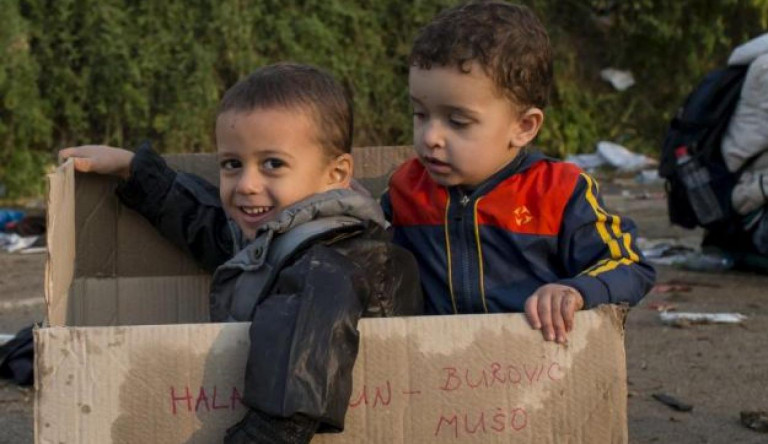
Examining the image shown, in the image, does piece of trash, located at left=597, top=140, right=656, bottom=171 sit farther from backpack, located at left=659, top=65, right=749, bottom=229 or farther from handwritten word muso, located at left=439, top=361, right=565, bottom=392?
handwritten word muso, located at left=439, top=361, right=565, bottom=392

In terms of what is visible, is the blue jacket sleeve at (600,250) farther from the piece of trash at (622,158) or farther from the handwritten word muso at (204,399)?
the piece of trash at (622,158)

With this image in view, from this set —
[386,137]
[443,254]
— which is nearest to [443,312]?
[443,254]

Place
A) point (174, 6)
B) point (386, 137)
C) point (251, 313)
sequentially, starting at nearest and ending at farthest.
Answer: point (251, 313) → point (174, 6) → point (386, 137)

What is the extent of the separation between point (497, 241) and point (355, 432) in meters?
0.71

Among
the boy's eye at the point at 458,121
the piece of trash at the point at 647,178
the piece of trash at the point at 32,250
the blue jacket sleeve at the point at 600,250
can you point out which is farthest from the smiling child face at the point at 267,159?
the piece of trash at the point at 647,178

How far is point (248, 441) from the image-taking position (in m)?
2.07

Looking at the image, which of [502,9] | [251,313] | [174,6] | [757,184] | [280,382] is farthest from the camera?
[174,6]

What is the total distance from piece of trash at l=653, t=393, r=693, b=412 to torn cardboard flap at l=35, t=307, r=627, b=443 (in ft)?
5.73

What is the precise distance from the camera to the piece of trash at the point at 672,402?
3.86 meters

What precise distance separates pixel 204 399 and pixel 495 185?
2.88ft

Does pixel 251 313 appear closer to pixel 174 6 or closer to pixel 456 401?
pixel 456 401

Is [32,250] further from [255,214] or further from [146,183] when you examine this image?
[255,214]

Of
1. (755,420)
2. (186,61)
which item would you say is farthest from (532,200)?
(186,61)

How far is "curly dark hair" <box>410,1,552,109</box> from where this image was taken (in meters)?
2.59
